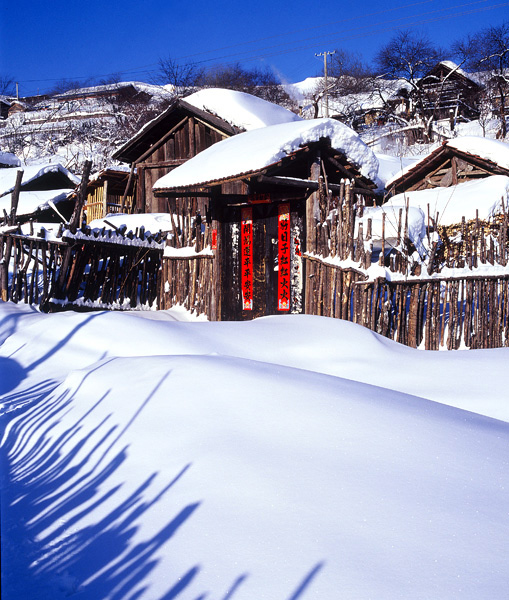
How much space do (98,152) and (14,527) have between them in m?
46.0

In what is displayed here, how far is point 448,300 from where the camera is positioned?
282 inches

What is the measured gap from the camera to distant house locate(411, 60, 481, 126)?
4012 cm

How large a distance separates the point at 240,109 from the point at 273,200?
25.4 feet

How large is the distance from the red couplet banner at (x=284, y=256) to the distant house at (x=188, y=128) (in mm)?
6881

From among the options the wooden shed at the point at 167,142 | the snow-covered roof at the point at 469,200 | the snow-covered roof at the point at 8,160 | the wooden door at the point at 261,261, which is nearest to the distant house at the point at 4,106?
the snow-covered roof at the point at 8,160

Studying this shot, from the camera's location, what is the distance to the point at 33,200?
2280 cm

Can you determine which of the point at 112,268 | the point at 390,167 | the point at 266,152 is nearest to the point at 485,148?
the point at 390,167

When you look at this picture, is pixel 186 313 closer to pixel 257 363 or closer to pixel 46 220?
pixel 257 363

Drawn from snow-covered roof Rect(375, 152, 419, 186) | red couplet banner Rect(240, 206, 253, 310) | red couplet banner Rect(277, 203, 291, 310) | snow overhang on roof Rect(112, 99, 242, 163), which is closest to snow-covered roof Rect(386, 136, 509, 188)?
snow-covered roof Rect(375, 152, 419, 186)

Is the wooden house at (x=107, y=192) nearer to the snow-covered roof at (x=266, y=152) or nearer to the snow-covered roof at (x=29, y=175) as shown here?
the snow-covered roof at (x=29, y=175)

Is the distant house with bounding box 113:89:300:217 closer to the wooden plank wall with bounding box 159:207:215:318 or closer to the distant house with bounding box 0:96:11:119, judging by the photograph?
the wooden plank wall with bounding box 159:207:215:318

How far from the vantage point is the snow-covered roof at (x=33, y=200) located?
22281 mm

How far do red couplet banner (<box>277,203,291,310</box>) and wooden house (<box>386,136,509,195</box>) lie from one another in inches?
250

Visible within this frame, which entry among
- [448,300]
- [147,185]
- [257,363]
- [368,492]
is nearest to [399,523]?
[368,492]
